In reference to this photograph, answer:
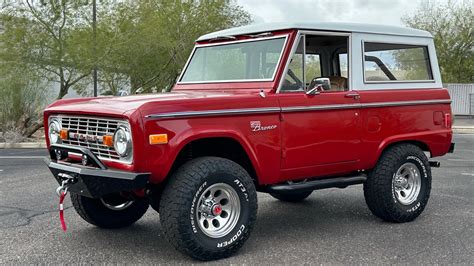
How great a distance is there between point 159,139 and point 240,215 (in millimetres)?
1042

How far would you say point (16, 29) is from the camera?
17.1m

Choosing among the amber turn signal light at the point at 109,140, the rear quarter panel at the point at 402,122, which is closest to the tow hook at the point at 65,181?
the amber turn signal light at the point at 109,140

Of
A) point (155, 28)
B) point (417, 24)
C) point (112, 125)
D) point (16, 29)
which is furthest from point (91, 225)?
point (417, 24)

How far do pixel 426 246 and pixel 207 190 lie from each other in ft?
6.99

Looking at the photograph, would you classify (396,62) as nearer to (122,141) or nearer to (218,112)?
(218,112)

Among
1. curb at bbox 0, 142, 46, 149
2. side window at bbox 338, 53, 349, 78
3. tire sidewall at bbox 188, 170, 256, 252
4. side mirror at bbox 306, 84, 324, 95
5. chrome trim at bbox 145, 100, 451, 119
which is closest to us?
chrome trim at bbox 145, 100, 451, 119

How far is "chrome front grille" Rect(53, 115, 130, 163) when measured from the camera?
14.5 feet

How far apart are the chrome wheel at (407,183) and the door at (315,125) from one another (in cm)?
72

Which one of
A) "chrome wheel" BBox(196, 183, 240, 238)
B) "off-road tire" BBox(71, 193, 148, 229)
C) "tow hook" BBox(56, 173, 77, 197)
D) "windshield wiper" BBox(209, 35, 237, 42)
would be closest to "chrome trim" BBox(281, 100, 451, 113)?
"chrome wheel" BBox(196, 183, 240, 238)

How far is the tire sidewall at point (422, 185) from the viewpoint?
5.83m

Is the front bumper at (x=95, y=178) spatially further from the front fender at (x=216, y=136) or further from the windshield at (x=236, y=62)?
the windshield at (x=236, y=62)

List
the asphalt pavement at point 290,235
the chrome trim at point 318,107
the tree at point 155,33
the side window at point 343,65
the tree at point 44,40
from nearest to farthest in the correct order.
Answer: the asphalt pavement at point 290,235 < the chrome trim at point 318,107 < the side window at point 343,65 < the tree at point 44,40 < the tree at point 155,33

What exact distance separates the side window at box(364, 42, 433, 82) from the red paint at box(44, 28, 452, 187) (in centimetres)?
24

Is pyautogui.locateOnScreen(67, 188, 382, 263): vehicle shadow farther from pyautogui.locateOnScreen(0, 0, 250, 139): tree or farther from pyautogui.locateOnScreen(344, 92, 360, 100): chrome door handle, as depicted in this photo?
pyautogui.locateOnScreen(0, 0, 250, 139): tree
